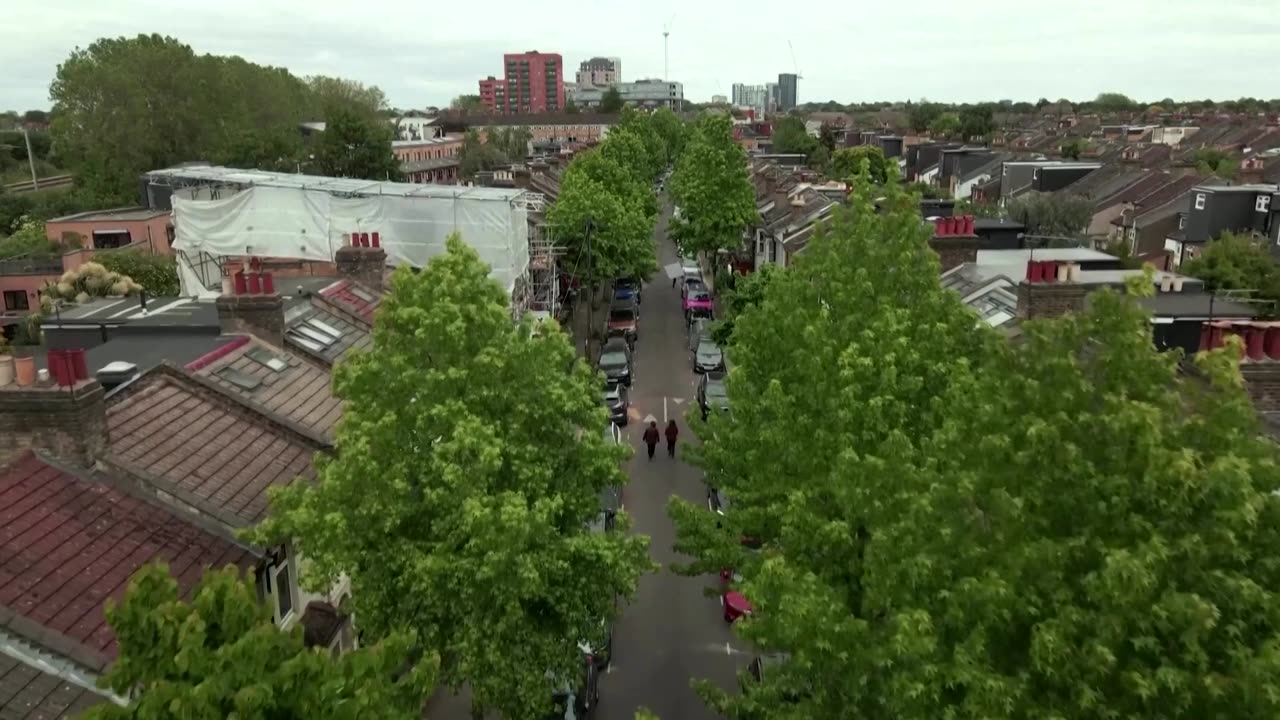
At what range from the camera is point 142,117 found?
7300cm

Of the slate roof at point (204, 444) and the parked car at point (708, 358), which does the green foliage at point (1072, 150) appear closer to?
the parked car at point (708, 358)

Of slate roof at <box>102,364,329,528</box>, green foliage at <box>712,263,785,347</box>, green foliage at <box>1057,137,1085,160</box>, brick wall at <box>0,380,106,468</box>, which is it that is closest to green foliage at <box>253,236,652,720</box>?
slate roof at <box>102,364,329,528</box>

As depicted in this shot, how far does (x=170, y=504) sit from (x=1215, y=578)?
45.5 feet

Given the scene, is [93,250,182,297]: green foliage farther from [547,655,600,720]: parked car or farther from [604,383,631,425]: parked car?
[547,655,600,720]: parked car

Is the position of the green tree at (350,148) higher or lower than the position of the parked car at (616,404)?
higher

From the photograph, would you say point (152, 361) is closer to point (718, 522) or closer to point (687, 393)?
point (718, 522)

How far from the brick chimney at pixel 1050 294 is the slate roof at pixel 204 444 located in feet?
48.8

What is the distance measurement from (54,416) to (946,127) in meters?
151

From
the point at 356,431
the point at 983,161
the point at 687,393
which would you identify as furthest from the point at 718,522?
the point at 983,161

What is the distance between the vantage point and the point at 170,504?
14.2m

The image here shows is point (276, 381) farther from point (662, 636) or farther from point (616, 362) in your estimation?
point (616, 362)

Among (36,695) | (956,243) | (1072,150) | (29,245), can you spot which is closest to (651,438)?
(956,243)

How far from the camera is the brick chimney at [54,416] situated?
537 inches

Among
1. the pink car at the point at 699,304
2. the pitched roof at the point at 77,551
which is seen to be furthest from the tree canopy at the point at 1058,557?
the pink car at the point at 699,304
